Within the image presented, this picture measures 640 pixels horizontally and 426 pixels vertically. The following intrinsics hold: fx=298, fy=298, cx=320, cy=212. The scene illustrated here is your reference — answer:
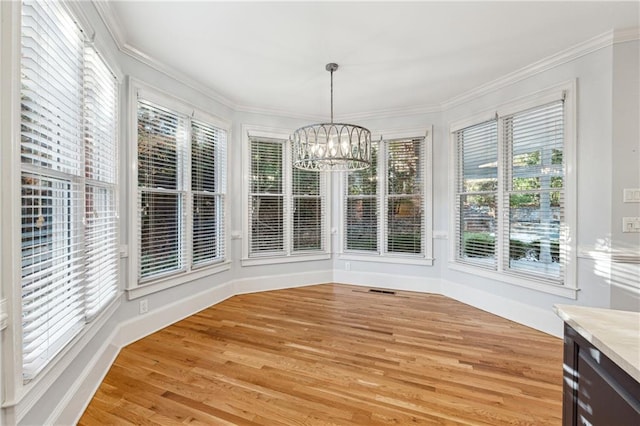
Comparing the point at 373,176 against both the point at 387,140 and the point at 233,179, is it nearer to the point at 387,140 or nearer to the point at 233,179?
the point at 387,140

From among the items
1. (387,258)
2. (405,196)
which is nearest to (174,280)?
(387,258)

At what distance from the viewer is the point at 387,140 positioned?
185 inches

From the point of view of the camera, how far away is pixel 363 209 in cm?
489

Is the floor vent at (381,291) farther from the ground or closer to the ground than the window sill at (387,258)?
closer to the ground

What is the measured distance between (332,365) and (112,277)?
1.94 meters

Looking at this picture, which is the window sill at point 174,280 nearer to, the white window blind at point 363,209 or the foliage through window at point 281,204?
the foliage through window at point 281,204

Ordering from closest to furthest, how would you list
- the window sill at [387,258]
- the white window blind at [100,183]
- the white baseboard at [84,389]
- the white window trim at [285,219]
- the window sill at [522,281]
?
the white baseboard at [84,389] < the white window blind at [100,183] < the window sill at [522,281] < the white window trim at [285,219] < the window sill at [387,258]

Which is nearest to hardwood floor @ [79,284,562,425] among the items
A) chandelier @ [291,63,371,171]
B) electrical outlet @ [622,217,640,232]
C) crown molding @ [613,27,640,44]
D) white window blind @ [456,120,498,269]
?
white window blind @ [456,120,498,269]

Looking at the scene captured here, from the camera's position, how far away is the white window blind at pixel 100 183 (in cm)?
202

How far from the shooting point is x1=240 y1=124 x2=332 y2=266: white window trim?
4.38 m

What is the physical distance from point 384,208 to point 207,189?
265cm

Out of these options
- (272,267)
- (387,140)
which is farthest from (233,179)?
(387,140)

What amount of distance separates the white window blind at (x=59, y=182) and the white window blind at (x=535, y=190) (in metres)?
4.06

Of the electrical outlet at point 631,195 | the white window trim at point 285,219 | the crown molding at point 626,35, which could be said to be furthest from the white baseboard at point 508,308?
the crown molding at point 626,35
